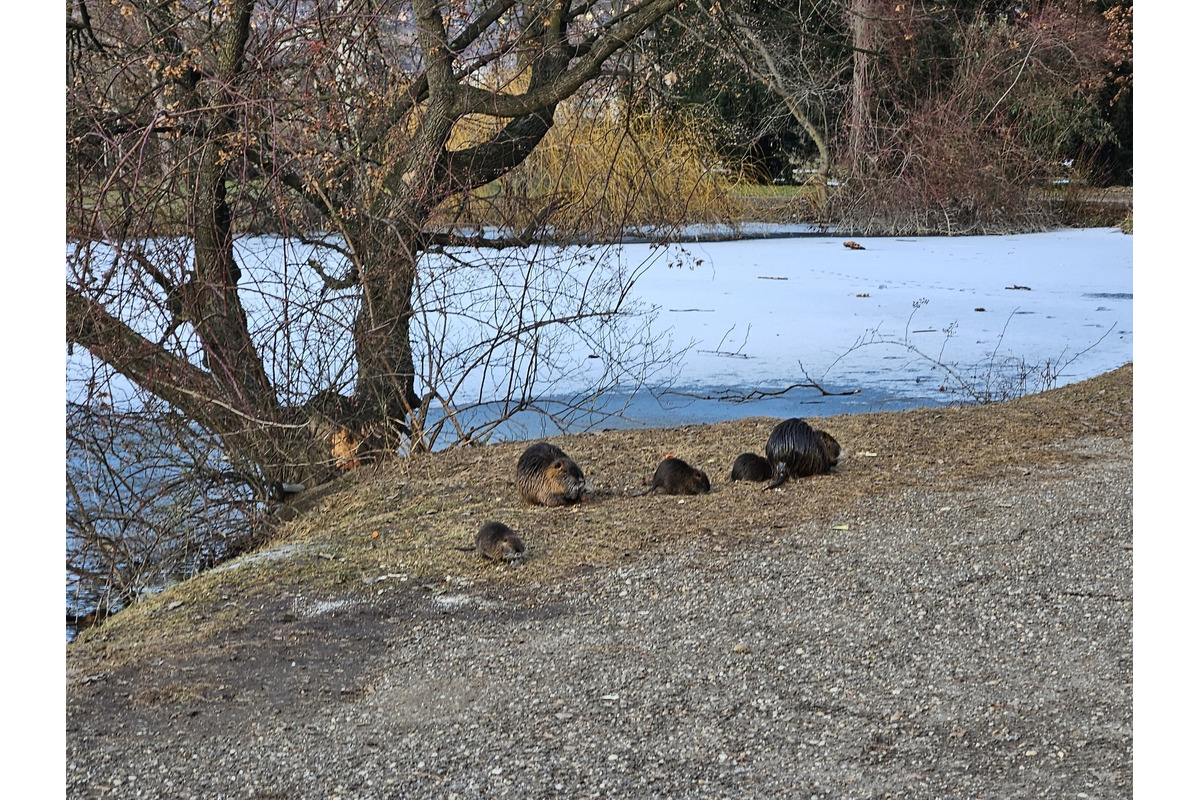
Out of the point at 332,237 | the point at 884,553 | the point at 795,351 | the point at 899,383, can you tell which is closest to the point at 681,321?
the point at 795,351

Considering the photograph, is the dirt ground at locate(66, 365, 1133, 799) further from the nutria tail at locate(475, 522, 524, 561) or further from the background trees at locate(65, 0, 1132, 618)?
the background trees at locate(65, 0, 1132, 618)

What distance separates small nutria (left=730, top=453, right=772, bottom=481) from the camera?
5.38 m

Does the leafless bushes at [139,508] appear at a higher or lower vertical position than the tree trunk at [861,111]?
lower

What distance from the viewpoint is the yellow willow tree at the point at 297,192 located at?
18.5ft

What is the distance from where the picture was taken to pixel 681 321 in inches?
432

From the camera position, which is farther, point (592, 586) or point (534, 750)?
point (592, 586)

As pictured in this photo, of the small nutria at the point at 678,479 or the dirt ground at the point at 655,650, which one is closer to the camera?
the dirt ground at the point at 655,650

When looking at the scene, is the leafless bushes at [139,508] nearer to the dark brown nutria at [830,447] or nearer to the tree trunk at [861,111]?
the dark brown nutria at [830,447]

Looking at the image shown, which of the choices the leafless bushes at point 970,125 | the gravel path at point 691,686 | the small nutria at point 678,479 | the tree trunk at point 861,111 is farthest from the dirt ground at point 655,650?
the leafless bushes at point 970,125

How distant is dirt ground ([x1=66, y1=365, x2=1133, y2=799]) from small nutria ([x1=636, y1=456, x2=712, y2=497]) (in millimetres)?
→ 144

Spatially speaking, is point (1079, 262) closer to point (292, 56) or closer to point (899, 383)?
point (899, 383)

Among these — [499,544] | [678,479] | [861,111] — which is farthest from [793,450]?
→ [861,111]

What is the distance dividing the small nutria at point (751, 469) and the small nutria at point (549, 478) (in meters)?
0.75

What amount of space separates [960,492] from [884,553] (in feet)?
3.13
